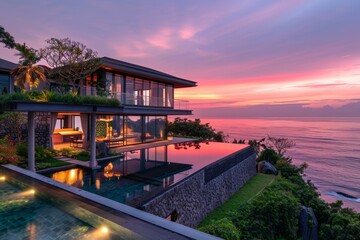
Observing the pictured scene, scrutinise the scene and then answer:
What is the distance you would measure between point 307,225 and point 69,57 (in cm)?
1404

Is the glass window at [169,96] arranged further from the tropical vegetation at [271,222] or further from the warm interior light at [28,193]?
the warm interior light at [28,193]

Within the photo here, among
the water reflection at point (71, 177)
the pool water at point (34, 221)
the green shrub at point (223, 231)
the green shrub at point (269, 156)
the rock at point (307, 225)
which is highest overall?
the pool water at point (34, 221)

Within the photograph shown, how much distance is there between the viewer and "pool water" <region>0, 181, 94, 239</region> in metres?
3.56

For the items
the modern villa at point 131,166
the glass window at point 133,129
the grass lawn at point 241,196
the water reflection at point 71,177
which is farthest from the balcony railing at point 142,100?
the grass lawn at point 241,196

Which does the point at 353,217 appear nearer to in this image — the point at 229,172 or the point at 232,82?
the point at 229,172

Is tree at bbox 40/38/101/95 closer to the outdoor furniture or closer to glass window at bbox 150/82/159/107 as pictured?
the outdoor furniture

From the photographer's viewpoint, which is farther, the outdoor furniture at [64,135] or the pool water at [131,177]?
the outdoor furniture at [64,135]

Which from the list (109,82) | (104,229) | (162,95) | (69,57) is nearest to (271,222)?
(104,229)

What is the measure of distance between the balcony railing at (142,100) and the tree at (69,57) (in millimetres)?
913

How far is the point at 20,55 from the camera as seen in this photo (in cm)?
1204

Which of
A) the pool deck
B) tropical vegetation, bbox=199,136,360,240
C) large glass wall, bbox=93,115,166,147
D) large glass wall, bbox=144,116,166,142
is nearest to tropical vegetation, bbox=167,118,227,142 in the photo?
large glass wall, bbox=144,116,166,142

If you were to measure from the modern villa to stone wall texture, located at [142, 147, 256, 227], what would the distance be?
0.03 metres

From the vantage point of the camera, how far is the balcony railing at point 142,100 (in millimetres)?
13008

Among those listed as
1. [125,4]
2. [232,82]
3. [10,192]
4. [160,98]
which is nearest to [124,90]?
[160,98]
